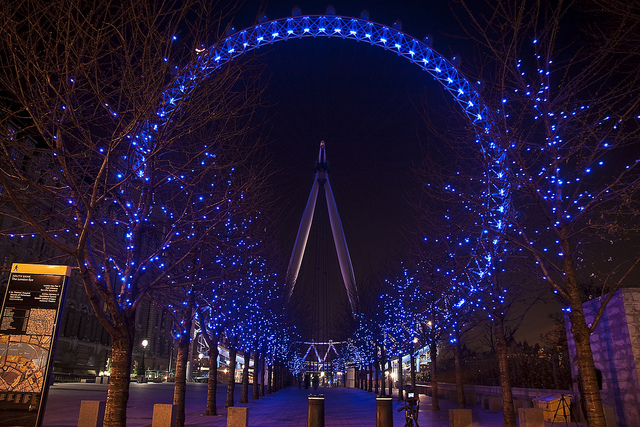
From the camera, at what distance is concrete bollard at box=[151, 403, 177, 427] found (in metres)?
13.1

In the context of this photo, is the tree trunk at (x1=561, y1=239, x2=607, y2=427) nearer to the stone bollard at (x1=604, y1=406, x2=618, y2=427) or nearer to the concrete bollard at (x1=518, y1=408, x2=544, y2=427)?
the concrete bollard at (x1=518, y1=408, x2=544, y2=427)

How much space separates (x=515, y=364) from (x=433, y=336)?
554 centimetres

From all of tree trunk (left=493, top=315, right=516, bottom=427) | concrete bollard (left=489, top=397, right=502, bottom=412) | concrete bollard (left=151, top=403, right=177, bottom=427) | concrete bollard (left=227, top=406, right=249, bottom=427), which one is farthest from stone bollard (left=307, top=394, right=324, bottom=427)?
concrete bollard (left=489, top=397, right=502, bottom=412)

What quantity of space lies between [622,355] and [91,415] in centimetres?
1598

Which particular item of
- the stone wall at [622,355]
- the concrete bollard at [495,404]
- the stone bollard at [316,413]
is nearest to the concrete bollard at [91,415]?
the stone bollard at [316,413]

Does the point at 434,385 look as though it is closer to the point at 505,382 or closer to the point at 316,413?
the point at 505,382

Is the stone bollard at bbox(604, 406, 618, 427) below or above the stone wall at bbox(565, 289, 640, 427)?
below

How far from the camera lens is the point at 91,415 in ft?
40.7

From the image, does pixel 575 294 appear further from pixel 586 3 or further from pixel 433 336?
pixel 433 336

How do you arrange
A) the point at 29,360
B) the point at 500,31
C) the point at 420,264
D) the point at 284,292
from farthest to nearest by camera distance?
the point at 284,292 → the point at 420,264 → the point at 500,31 → the point at 29,360

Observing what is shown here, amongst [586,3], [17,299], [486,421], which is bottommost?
[486,421]

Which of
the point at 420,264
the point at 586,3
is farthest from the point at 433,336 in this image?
the point at 586,3

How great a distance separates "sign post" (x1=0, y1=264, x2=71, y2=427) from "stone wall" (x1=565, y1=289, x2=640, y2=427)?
1606cm

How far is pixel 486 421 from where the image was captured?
1889 centimetres
